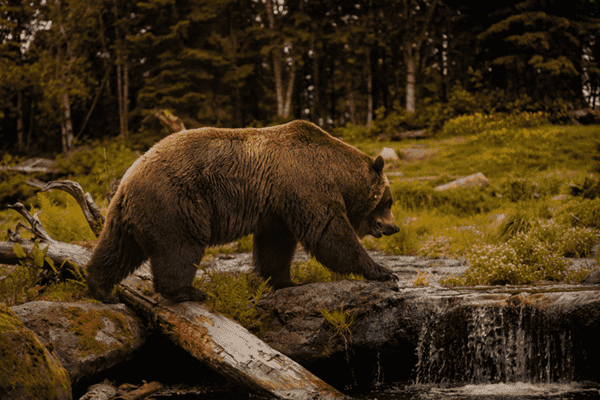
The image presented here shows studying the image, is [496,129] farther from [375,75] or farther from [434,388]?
[434,388]

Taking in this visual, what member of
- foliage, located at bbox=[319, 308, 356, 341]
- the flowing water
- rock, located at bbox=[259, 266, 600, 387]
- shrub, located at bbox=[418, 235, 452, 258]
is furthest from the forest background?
the flowing water

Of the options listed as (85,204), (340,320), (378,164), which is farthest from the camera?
(85,204)

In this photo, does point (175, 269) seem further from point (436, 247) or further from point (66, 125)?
point (66, 125)

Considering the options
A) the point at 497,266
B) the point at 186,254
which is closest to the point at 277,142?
the point at 186,254

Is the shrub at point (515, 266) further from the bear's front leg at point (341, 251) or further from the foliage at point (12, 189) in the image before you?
the foliage at point (12, 189)

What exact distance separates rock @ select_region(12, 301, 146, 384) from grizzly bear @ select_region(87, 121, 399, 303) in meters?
0.50

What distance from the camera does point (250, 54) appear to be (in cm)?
2689

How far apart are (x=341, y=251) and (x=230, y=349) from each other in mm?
1658

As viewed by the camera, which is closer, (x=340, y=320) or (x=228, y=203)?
(x=340, y=320)

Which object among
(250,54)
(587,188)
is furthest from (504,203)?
(250,54)

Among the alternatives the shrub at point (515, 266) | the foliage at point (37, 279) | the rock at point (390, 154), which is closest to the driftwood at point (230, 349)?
the foliage at point (37, 279)

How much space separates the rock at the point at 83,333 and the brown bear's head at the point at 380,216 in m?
2.94

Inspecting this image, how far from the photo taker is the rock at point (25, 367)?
12.2 feet

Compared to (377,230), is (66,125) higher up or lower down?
higher up
